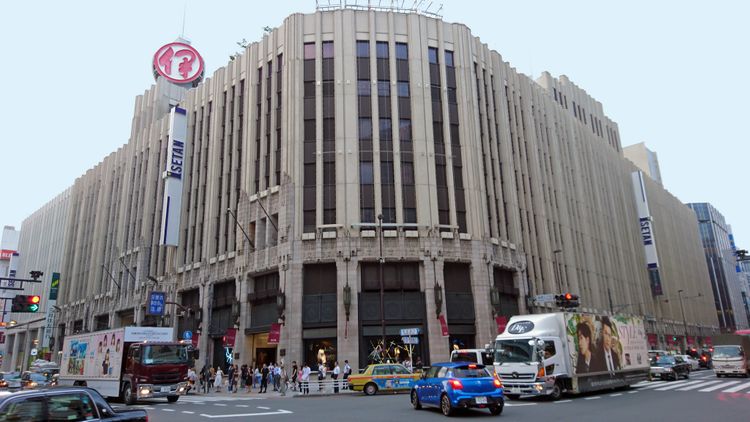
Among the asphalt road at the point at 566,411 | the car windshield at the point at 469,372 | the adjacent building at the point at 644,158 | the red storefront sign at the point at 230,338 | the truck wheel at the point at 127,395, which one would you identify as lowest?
the asphalt road at the point at 566,411

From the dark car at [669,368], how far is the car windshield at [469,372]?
2268 centimetres

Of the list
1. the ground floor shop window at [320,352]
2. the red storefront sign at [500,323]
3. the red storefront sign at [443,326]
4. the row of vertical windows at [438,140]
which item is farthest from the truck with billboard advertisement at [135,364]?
the red storefront sign at [500,323]

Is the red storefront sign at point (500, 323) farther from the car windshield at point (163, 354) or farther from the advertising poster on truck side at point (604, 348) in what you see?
the car windshield at point (163, 354)

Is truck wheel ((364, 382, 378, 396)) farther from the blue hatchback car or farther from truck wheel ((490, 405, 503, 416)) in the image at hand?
truck wheel ((490, 405, 503, 416))

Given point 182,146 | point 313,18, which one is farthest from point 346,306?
point 182,146

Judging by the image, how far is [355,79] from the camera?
4384cm

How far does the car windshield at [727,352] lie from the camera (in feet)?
104

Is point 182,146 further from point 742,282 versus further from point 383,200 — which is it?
point 742,282

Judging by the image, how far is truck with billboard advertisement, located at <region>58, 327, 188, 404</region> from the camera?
23688 millimetres

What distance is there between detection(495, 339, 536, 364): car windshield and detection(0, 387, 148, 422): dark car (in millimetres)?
15030

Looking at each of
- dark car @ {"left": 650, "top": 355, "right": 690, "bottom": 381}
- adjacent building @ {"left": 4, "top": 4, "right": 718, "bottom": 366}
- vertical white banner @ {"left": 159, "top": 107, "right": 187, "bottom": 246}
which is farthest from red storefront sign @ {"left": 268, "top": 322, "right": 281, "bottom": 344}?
dark car @ {"left": 650, "top": 355, "right": 690, "bottom": 381}

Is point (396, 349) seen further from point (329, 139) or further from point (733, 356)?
point (733, 356)

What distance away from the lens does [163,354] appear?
2466 cm

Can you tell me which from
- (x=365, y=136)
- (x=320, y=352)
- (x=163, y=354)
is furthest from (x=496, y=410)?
(x=365, y=136)
